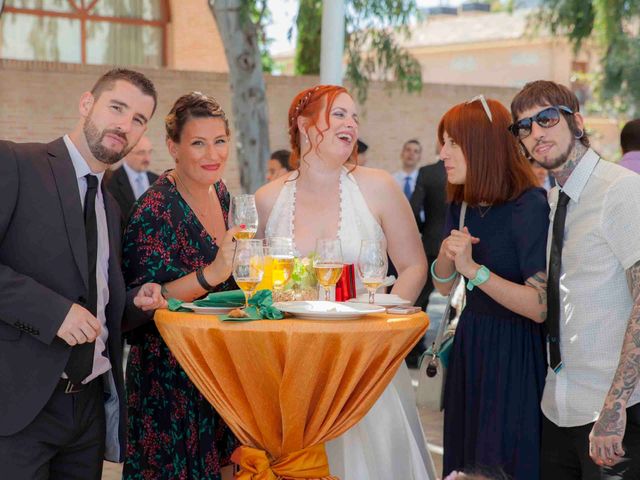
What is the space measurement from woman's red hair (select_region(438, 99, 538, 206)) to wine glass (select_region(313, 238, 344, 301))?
0.68 meters

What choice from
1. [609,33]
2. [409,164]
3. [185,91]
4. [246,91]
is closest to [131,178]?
[246,91]

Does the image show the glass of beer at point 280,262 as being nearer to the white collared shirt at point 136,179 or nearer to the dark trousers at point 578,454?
the dark trousers at point 578,454

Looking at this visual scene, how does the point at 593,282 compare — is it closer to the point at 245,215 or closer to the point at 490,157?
the point at 490,157

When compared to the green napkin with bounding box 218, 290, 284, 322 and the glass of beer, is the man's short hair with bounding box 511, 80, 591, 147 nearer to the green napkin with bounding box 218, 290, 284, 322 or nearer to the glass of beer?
the glass of beer

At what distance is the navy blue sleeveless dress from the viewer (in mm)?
4035

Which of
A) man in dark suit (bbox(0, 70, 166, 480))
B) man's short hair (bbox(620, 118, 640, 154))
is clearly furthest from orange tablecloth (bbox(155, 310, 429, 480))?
man's short hair (bbox(620, 118, 640, 154))

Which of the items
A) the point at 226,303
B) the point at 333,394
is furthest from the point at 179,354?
the point at 333,394

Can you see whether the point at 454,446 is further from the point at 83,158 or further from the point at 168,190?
the point at 83,158

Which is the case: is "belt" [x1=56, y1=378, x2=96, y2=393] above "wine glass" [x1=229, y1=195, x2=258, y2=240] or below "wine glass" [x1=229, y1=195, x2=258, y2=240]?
below

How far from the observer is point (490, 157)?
4160 mm

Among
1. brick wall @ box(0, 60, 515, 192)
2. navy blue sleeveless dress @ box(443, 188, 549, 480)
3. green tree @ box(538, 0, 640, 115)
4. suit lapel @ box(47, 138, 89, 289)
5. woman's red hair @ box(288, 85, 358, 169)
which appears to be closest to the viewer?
suit lapel @ box(47, 138, 89, 289)

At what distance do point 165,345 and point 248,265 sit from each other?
0.89 metres

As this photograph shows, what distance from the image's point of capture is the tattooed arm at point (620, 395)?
3.30m

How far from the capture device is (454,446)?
4344mm
